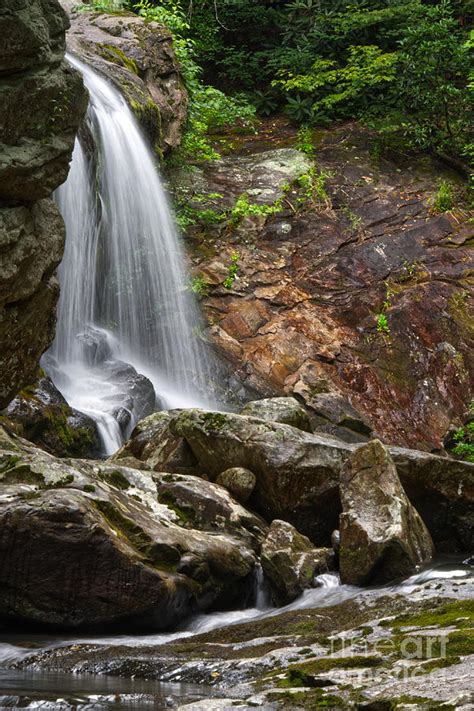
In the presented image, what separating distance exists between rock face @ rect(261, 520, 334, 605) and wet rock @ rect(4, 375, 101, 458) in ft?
10.3

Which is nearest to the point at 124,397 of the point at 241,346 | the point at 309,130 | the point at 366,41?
the point at 241,346

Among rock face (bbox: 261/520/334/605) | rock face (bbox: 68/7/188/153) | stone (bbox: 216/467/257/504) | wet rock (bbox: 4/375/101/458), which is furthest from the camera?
rock face (bbox: 68/7/188/153)

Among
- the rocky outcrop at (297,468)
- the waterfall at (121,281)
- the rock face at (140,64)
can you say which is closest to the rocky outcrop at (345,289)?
the waterfall at (121,281)

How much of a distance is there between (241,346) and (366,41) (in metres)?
10.0

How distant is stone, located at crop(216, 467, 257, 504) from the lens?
820cm

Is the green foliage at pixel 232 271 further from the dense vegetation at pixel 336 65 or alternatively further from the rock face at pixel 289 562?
the rock face at pixel 289 562

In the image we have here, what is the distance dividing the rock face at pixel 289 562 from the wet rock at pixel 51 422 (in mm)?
3139

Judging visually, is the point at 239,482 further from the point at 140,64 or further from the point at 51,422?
the point at 140,64

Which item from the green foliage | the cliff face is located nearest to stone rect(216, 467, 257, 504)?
the cliff face

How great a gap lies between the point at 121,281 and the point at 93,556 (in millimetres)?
8611

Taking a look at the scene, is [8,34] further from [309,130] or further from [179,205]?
[309,130]

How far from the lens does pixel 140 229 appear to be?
1429 centimetres

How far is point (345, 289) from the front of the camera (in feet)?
49.2

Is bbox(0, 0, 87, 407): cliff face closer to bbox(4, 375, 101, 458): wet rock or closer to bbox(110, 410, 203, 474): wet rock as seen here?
bbox(110, 410, 203, 474): wet rock
